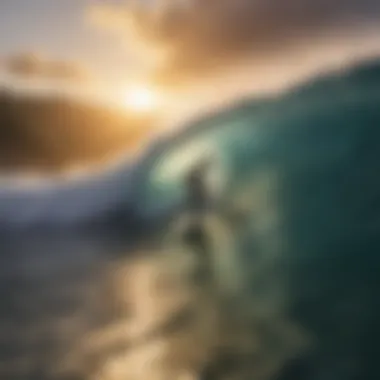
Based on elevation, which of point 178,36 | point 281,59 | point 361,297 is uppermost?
point 178,36

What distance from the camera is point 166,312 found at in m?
1.02

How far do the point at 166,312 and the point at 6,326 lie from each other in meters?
0.24

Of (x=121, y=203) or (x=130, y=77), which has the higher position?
(x=130, y=77)

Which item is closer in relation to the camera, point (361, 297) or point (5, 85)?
point (361, 297)

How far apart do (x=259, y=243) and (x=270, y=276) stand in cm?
5

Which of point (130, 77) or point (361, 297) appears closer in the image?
point (361, 297)

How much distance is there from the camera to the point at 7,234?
42.3 inches

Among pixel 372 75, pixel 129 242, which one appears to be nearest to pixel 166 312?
pixel 129 242

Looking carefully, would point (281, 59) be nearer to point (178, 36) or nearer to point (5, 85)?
point (178, 36)

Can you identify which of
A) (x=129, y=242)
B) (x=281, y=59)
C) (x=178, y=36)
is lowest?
(x=129, y=242)

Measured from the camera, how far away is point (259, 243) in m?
1.02

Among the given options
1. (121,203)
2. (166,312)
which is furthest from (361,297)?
(121,203)

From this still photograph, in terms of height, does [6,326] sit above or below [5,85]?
below

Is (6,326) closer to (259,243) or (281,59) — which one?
(259,243)
